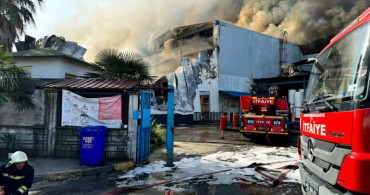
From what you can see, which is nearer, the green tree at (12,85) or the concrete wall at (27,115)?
the green tree at (12,85)

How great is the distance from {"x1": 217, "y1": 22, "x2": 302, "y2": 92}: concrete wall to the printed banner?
16907mm

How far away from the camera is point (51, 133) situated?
23.3 ft

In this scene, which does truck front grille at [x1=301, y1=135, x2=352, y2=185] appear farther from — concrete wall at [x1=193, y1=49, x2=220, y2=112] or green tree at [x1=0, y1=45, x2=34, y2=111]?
concrete wall at [x1=193, y1=49, x2=220, y2=112]

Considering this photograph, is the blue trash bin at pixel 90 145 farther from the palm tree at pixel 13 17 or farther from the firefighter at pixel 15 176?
the palm tree at pixel 13 17

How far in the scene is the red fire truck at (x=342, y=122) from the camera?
7.00 ft

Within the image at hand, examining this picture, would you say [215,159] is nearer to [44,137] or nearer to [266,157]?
[266,157]

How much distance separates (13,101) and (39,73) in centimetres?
557

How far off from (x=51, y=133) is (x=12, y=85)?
63.4 inches

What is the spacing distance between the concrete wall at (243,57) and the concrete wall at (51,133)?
16.9 m

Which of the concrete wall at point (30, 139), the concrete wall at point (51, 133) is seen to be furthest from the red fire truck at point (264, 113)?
the concrete wall at point (30, 139)

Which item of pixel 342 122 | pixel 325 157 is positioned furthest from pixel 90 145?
pixel 342 122

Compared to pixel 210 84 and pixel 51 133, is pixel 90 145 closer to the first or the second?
pixel 51 133

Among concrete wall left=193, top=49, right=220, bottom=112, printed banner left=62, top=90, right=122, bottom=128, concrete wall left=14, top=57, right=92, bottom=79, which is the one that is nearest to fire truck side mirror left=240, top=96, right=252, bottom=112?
printed banner left=62, top=90, right=122, bottom=128

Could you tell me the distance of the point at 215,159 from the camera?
7809mm
